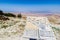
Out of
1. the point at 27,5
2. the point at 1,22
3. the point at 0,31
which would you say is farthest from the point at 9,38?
the point at 27,5

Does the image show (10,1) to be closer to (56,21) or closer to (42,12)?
(42,12)

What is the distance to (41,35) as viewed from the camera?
586cm

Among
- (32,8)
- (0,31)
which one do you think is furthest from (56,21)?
(0,31)

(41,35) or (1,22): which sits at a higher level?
(1,22)

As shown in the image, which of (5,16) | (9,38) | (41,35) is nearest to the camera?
(41,35)

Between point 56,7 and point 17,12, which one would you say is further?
point 17,12

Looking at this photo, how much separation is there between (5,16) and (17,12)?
61cm

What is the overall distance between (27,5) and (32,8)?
26 centimetres

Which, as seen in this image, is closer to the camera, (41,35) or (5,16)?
(41,35)

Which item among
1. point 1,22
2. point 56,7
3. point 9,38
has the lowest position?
point 9,38

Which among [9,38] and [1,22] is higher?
[1,22]

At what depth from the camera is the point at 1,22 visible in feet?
28.5

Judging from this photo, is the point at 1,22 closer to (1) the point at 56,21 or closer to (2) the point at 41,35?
(1) the point at 56,21

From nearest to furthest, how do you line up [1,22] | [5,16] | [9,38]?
[9,38] → [1,22] → [5,16]
